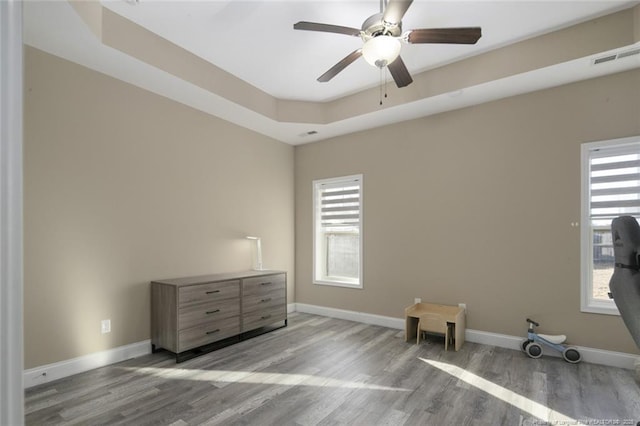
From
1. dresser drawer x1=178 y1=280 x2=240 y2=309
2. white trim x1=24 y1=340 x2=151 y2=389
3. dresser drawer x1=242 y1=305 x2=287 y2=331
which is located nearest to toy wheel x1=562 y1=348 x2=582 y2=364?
dresser drawer x1=242 y1=305 x2=287 y2=331

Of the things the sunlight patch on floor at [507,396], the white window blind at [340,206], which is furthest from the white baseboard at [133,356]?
the white window blind at [340,206]

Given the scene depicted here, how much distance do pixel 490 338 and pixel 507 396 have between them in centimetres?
124

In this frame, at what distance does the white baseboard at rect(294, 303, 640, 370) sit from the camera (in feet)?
10.3

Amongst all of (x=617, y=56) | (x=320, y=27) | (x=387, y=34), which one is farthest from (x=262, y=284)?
(x=617, y=56)

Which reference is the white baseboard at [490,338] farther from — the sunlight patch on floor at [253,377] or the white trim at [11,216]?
the white trim at [11,216]

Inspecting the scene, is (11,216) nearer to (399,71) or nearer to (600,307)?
(399,71)

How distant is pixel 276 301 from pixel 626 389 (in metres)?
3.62

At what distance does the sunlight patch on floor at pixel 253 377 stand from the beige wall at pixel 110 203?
26.9 inches

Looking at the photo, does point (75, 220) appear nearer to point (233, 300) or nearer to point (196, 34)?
point (233, 300)

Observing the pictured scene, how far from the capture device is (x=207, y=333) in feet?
11.7

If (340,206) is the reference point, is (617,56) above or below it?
Answer: above

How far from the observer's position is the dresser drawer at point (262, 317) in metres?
4.03

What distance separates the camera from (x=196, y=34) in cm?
312

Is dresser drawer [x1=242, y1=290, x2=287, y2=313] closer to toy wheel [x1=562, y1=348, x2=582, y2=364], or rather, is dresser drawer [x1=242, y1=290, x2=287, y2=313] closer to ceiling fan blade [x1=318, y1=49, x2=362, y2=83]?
ceiling fan blade [x1=318, y1=49, x2=362, y2=83]
